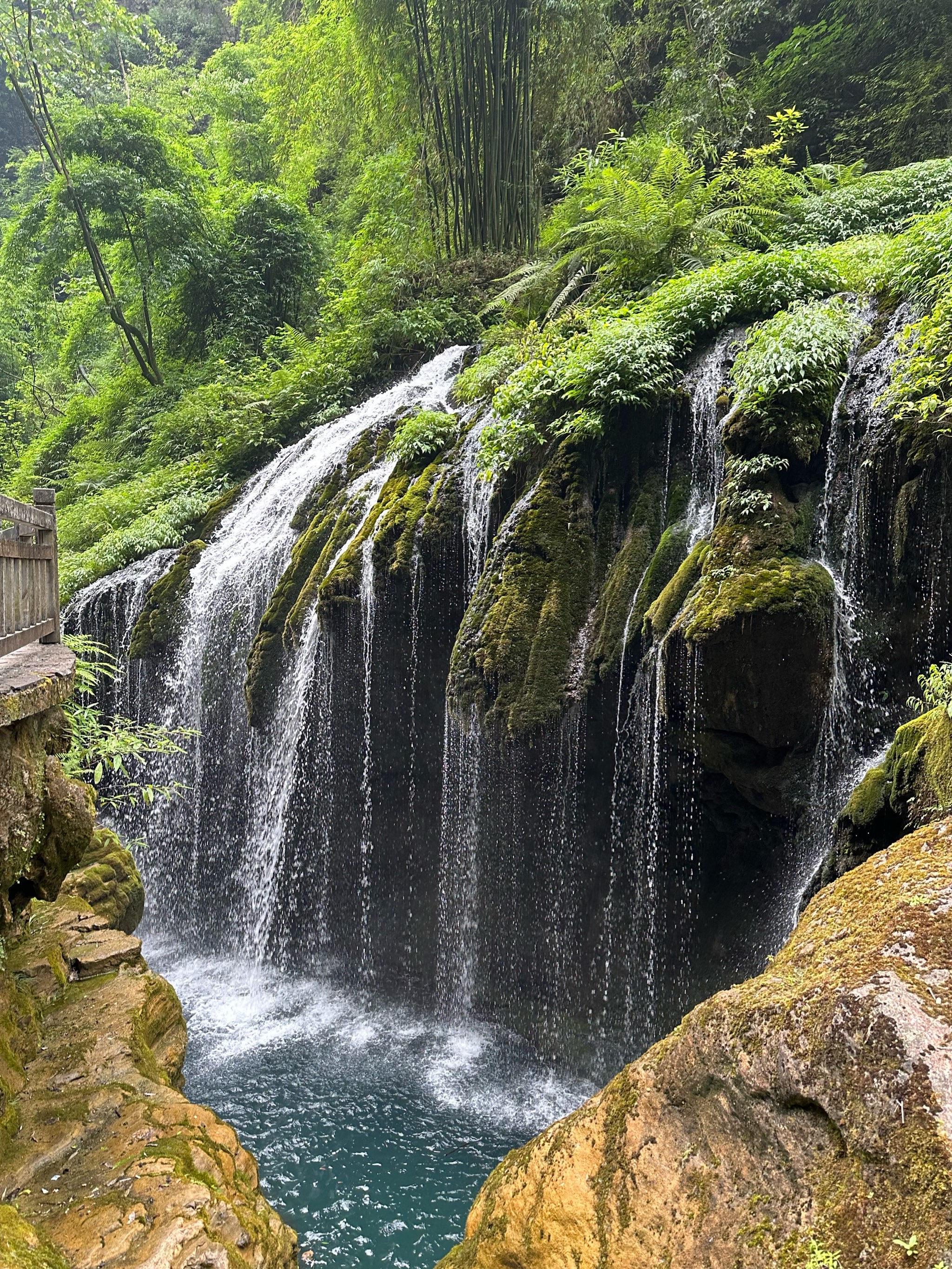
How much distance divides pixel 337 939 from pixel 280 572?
513cm

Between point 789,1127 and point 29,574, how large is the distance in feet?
15.4

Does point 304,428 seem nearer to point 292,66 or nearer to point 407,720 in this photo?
point 407,720

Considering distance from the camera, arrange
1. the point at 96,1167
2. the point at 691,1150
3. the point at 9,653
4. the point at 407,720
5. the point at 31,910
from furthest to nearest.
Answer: the point at 407,720 < the point at 31,910 < the point at 9,653 < the point at 96,1167 < the point at 691,1150

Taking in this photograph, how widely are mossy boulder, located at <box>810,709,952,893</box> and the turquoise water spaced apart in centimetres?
364

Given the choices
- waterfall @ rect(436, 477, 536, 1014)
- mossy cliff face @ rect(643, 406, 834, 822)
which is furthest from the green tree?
mossy cliff face @ rect(643, 406, 834, 822)

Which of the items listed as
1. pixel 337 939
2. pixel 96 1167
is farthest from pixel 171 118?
pixel 96 1167

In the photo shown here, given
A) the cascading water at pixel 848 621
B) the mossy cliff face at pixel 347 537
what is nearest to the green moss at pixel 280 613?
the mossy cliff face at pixel 347 537

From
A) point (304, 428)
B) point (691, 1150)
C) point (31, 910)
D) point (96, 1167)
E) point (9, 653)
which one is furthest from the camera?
point (304, 428)

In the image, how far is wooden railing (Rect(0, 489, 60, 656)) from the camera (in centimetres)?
395

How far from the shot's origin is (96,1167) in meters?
3.57

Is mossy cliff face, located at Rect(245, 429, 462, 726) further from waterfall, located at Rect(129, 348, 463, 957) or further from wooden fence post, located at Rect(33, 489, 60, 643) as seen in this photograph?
wooden fence post, located at Rect(33, 489, 60, 643)

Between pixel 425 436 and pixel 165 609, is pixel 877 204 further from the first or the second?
pixel 165 609

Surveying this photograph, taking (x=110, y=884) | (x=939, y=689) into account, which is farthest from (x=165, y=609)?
(x=939, y=689)

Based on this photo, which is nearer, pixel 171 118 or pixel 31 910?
pixel 31 910
